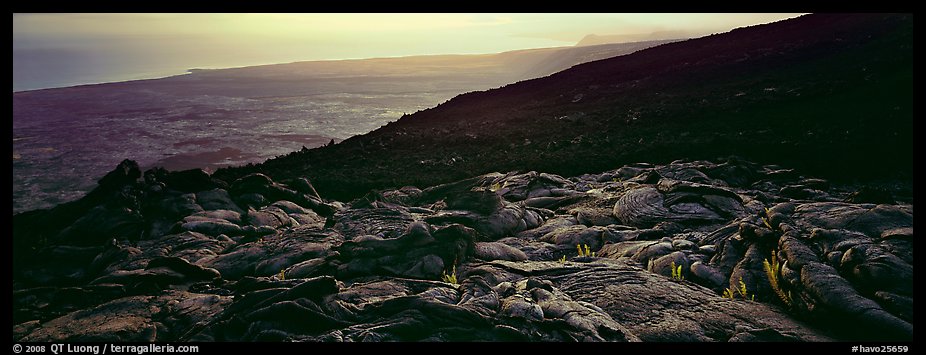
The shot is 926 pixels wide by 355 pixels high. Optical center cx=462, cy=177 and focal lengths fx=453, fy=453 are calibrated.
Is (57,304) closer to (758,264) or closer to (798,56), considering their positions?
(758,264)

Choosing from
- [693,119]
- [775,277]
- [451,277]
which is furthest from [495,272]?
[693,119]

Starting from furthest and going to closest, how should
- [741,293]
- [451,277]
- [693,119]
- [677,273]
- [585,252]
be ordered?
[693,119]
[585,252]
[451,277]
[677,273]
[741,293]

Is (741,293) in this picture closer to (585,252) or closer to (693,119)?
(585,252)

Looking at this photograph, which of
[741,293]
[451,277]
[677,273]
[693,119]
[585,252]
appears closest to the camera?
[741,293]

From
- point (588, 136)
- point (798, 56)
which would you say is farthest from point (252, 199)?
point (798, 56)

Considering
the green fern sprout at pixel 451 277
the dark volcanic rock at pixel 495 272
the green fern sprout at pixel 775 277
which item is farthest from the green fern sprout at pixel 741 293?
the green fern sprout at pixel 451 277

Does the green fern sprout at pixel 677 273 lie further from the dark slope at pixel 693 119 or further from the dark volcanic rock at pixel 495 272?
the dark slope at pixel 693 119
